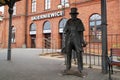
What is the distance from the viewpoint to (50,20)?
102ft

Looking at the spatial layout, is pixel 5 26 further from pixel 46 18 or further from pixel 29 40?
pixel 46 18

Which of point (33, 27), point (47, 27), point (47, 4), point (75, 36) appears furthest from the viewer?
point (33, 27)

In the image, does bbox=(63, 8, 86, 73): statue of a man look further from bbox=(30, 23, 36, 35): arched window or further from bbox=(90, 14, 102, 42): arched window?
bbox=(30, 23, 36, 35): arched window

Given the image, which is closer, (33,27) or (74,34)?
(74,34)

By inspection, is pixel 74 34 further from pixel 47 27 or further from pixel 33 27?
pixel 33 27

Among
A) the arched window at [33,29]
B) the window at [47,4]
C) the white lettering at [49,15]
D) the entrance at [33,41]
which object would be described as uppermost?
the window at [47,4]

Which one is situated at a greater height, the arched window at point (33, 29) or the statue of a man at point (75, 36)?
the arched window at point (33, 29)

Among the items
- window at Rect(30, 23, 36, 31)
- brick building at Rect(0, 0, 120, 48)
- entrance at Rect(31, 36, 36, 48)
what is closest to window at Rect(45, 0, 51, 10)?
brick building at Rect(0, 0, 120, 48)

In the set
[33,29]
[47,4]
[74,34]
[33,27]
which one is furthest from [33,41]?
[74,34]

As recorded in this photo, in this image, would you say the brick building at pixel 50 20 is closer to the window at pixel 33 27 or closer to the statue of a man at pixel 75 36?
the window at pixel 33 27

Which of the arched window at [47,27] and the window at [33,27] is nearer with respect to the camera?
the arched window at [47,27]

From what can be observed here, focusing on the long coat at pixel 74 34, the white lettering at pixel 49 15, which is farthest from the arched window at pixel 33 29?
the long coat at pixel 74 34

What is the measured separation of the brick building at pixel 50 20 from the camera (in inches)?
918

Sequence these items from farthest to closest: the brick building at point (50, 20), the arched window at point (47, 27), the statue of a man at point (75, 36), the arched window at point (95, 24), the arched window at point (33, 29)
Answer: the arched window at point (33, 29)
the arched window at point (47, 27)
the arched window at point (95, 24)
the brick building at point (50, 20)
the statue of a man at point (75, 36)
